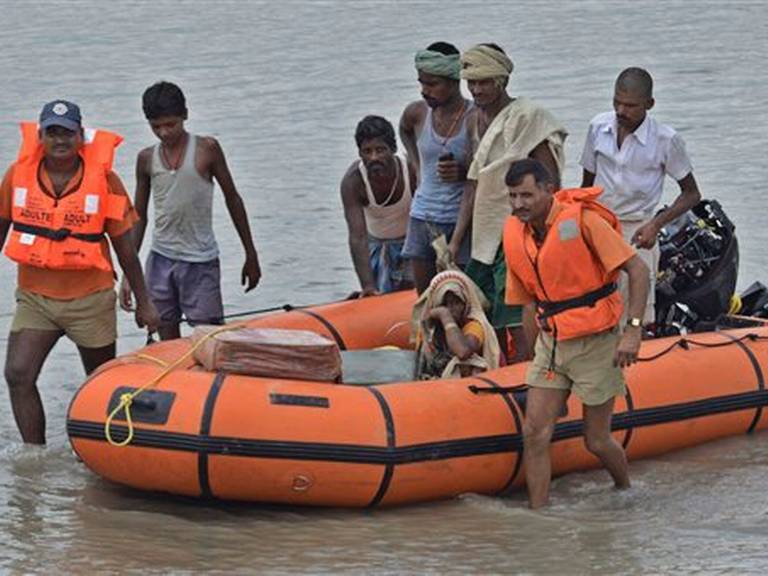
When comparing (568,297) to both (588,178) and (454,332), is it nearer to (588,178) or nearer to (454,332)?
(454,332)

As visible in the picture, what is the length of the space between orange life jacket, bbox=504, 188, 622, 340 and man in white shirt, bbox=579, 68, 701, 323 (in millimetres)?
1024

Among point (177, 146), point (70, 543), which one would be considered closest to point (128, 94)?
point (177, 146)

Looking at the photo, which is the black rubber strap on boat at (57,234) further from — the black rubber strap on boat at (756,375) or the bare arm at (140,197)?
the black rubber strap on boat at (756,375)

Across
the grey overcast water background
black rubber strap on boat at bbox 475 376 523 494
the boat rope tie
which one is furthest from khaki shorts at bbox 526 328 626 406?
the boat rope tie

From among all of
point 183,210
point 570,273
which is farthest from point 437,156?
point 570,273

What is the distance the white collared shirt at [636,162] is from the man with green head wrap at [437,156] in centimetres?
55

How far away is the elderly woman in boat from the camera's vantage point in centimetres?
833

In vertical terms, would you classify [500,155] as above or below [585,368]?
above

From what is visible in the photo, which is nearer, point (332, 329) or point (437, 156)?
point (437, 156)

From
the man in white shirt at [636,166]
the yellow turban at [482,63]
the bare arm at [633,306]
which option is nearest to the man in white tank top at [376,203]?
the yellow turban at [482,63]

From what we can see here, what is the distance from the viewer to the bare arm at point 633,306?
289 inches

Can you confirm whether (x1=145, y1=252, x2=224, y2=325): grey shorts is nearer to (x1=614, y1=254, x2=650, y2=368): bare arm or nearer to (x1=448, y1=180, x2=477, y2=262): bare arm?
(x1=448, y1=180, x2=477, y2=262): bare arm

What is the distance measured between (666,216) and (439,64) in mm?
1113

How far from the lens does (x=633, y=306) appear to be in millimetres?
7336
